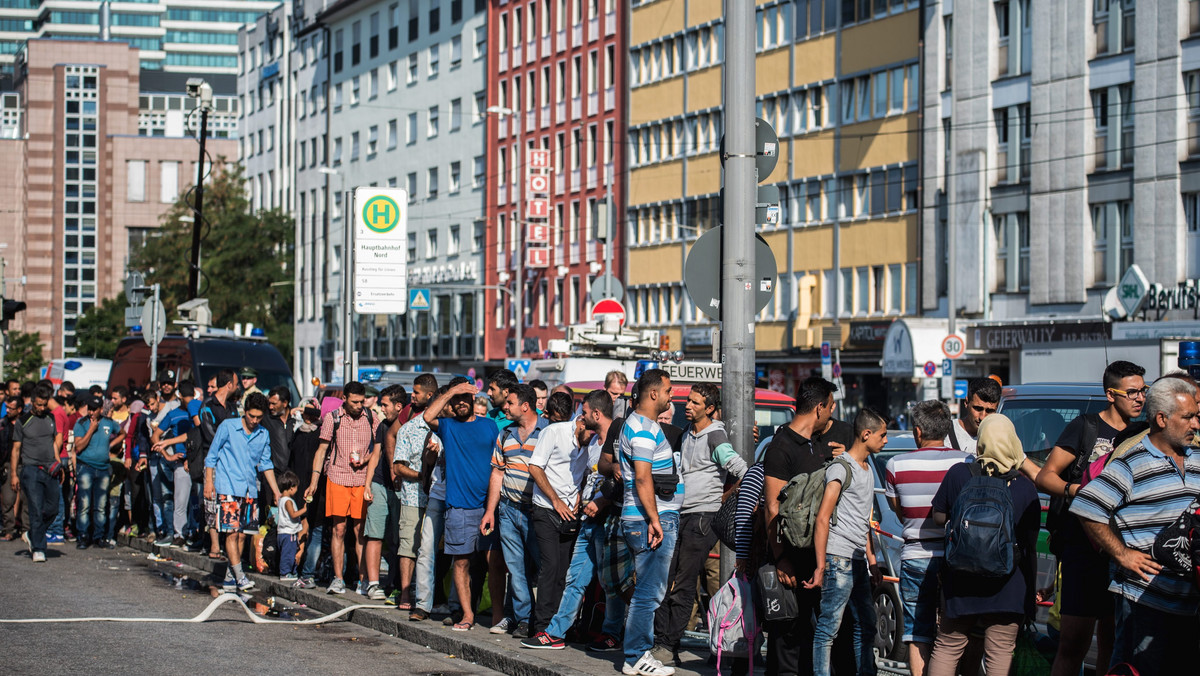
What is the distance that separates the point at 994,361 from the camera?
47750 mm

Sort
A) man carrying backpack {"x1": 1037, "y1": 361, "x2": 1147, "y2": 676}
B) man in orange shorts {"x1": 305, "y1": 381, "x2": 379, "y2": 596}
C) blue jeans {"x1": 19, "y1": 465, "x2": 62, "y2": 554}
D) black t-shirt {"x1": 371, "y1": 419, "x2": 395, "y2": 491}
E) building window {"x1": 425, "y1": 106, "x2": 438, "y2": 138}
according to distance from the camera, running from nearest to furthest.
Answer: man carrying backpack {"x1": 1037, "y1": 361, "x2": 1147, "y2": 676}, black t-shirt {"x1": 371, "y1": 419, "x2": 395, "y2": 491}, man in orange shorts {"x1": 305, "y1": 381, "x2": 379, "y2": 596}, blue jeans {"x1": 19, "y1": 465, "x2": 62, "y2": 554}, building window {"x1": 425, "y1": 106, "x2": 438, "y2": 138}

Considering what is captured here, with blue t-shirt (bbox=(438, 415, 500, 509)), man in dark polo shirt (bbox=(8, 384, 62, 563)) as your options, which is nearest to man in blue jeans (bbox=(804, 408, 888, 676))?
blue t-shirt (bbox=(438, 415, 500, 509))

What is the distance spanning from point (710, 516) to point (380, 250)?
8.19 meters

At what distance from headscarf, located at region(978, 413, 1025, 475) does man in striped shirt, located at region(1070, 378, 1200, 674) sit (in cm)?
91

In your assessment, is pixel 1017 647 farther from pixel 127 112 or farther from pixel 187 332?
pixel 127 112

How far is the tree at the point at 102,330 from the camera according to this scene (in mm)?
94188

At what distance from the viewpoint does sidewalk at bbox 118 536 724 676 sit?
427 inches

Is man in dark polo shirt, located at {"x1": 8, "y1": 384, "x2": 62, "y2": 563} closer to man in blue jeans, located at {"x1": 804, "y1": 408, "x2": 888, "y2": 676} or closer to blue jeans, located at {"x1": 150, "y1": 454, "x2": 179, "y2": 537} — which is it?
blue jeans, located at {"x1": 150, "y1": 454, "x2": 179, "y2": 537}

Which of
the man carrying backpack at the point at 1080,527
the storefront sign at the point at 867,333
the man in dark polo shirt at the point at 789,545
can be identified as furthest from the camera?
the storefront sign at the point at 867,333

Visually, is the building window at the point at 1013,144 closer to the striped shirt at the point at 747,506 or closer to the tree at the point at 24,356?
the striped shirt at the point at 747,506

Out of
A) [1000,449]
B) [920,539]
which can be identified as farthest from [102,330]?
[1000,449]

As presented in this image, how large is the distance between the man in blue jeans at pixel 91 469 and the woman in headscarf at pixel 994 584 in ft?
47.0

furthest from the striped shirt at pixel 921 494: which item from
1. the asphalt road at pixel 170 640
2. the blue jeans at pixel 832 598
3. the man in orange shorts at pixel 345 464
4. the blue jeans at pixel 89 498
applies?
the blue jeans at pixel 89 498

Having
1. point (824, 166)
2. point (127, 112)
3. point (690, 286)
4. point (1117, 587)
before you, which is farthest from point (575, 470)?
point (127, 112)
